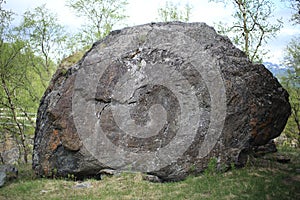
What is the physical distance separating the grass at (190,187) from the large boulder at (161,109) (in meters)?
0.55

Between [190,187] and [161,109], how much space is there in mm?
2683

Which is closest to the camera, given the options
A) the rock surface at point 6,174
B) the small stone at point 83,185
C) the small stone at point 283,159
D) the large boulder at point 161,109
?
the small stone at point 83,185

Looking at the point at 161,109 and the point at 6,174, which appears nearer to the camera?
the point at 161,109

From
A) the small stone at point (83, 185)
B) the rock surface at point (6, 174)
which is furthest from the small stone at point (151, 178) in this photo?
the rock surface at point (6, 174)

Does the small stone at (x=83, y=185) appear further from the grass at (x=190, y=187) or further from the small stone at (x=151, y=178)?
the small stone at (x=151, y=178)

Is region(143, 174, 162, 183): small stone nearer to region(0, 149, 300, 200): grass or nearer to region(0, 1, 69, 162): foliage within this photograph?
region(0, 149, 300, 200): grass

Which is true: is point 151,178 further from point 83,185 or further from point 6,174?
point 6,174

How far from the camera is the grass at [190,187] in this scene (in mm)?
8245

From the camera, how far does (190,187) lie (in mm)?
8922

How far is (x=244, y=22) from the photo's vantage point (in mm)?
17656

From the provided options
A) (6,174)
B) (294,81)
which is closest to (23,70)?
Answer: (6,174)

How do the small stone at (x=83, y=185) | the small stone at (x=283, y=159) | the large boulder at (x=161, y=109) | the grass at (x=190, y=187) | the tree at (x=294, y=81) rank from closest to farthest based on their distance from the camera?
1. the grass at (x=190, y=187)
2. the small stone at (x=83, y=185)
3. the large boulder at (x=161, y=109)
4. the small stone at (x=283, y=159)
5. the tree at (x=294, y=81)

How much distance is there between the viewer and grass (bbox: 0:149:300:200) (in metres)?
8.25

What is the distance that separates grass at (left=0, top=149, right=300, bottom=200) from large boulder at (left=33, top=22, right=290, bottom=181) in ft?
1.80
